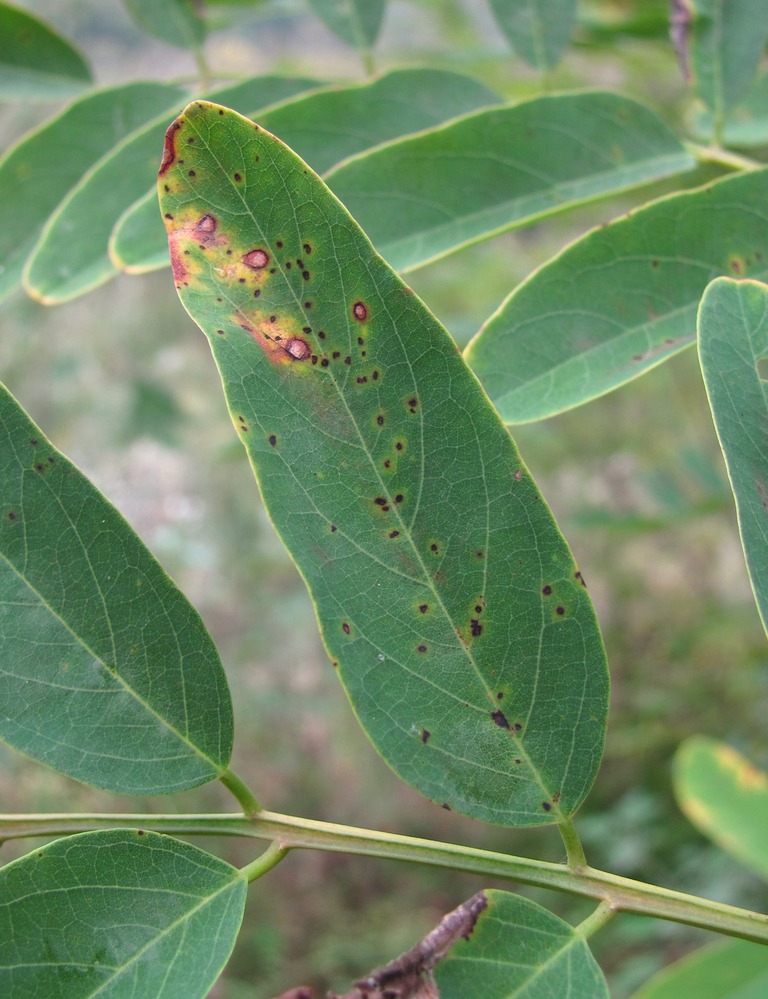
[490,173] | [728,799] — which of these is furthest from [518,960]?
[728,799]

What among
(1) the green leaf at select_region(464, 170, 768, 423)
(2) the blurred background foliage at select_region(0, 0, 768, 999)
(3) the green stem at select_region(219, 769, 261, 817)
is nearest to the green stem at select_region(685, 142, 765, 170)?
(1) the green leaf at select_region(464, 170, 768, 423)

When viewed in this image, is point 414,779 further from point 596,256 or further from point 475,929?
point 596,256

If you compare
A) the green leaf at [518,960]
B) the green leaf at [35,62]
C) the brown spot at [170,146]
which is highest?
the green leaf at [35,62]

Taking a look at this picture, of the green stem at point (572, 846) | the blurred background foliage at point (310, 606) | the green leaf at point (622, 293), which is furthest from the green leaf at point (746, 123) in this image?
the blurred background foliage at point (310, 606)

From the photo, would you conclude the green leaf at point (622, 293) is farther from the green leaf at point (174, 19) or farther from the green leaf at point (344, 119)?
the green leaf at point (174, 19)

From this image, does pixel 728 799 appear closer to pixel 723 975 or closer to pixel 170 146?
pixel 723 975

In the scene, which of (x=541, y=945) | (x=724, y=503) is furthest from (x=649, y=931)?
(x=541, y=945)
